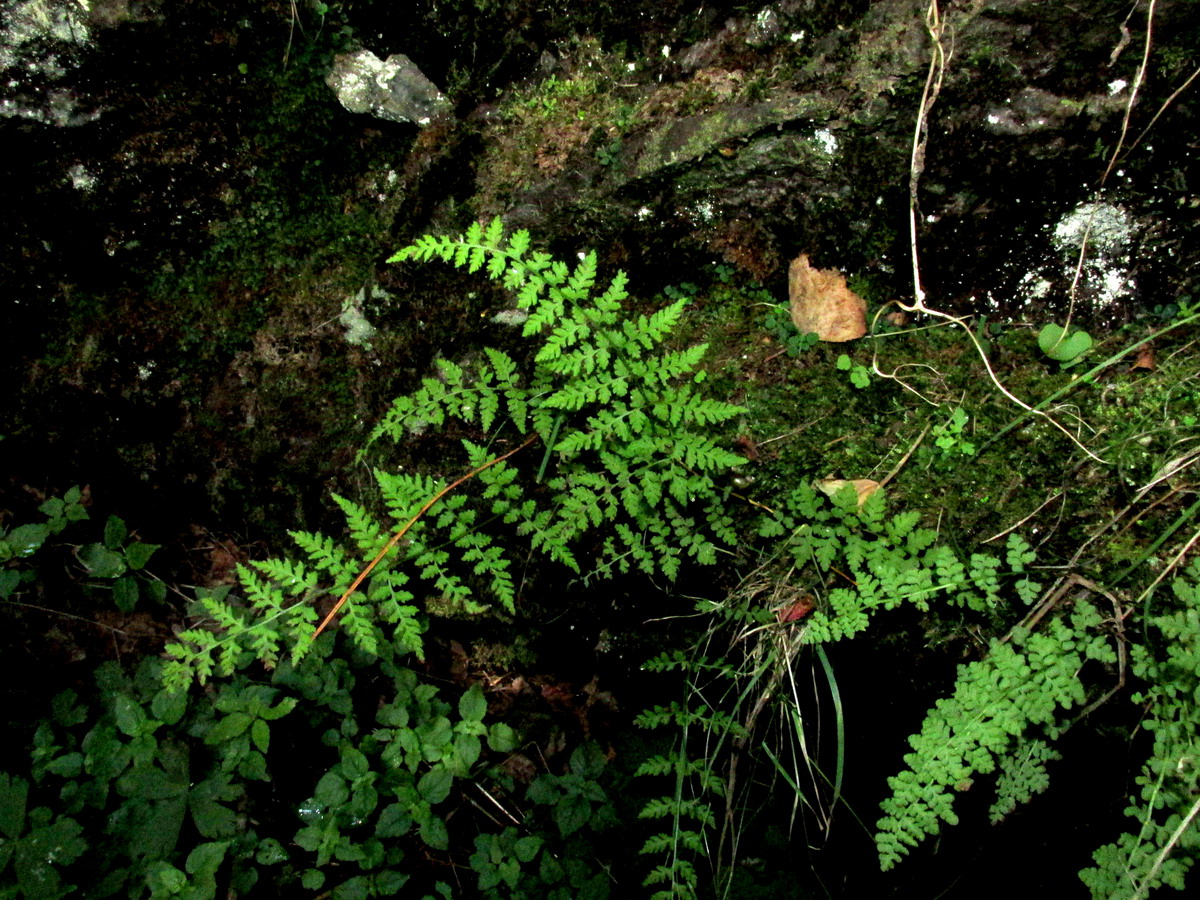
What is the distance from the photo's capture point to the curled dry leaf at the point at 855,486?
244cm

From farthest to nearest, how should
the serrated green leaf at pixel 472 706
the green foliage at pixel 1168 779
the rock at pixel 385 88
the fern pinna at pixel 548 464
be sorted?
1. the serrated green leaf at pixel 472 706
2. the rock at pixel 385 88
3. the fern pinna at pixel 548 464
4. the green foliage at pixel 1168 779

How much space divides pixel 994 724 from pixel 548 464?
178cm

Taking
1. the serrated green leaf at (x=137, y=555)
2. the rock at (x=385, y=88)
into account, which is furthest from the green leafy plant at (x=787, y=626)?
the serrated green leaf at (x=137, y=555)

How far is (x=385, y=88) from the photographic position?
2857mm

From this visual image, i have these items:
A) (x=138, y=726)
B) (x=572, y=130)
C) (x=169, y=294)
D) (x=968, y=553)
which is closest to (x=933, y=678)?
(x=968, y=553)

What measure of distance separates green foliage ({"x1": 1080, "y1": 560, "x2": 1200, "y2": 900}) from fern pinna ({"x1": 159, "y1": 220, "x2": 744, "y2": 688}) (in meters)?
1.35

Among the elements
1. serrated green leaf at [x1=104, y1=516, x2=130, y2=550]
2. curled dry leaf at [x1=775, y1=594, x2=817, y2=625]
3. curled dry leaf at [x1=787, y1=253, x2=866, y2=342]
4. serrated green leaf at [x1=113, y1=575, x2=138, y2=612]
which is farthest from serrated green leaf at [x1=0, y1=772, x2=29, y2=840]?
curled dry leaf at [x1=787, y1=253, x2=866, y2=342]

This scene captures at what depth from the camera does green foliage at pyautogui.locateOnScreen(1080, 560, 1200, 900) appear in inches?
76.7

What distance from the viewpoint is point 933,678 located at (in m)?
2.45

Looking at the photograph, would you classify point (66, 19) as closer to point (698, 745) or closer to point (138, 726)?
point (138, 726)

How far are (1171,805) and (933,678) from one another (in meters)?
0.70

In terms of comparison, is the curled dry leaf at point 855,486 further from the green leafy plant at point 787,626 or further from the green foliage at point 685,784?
the green foliage at point 685,784

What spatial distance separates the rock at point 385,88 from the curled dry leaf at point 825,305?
1.72 meters

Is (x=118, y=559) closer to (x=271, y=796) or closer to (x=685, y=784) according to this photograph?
(x=271, y=796)
